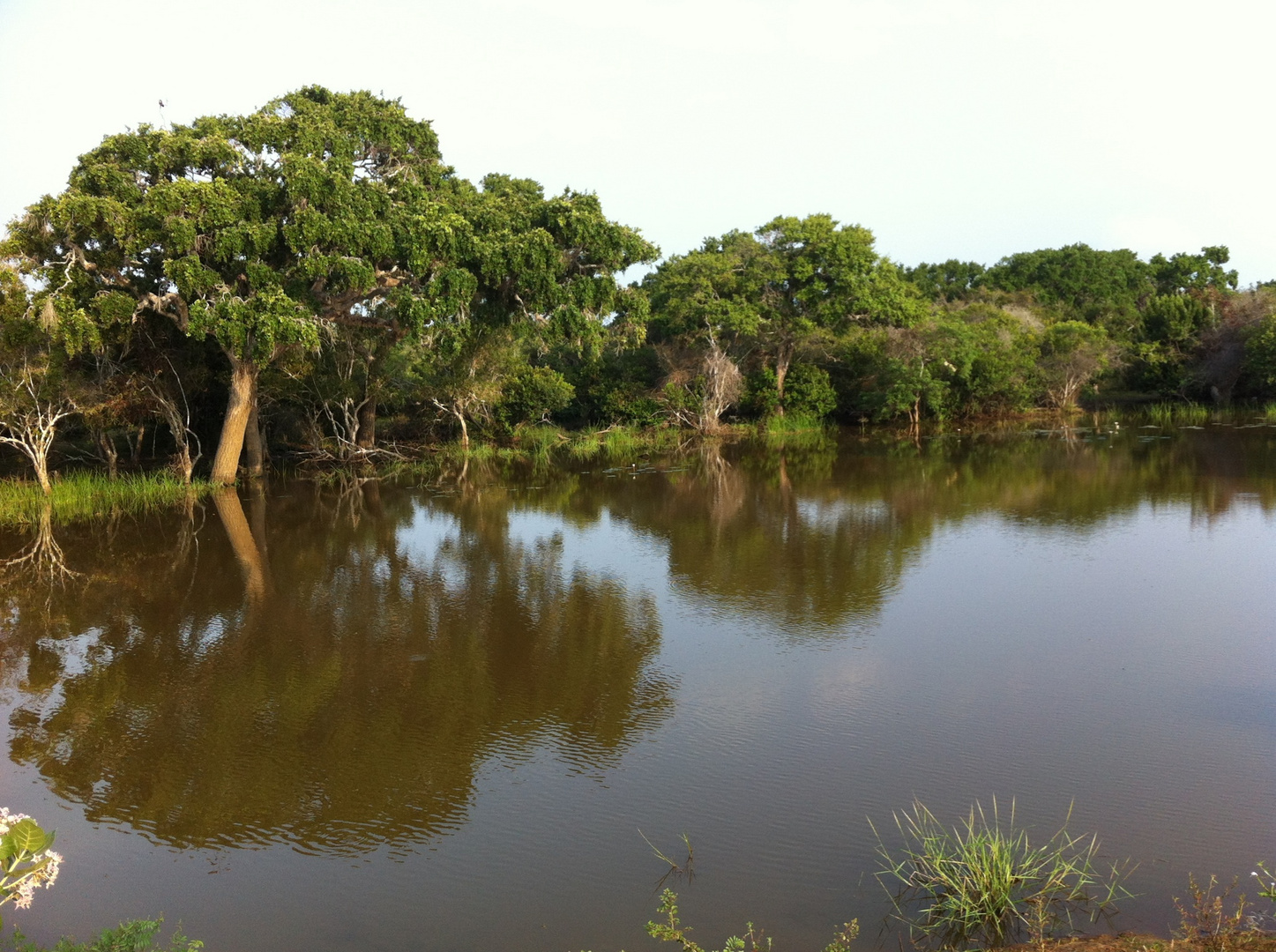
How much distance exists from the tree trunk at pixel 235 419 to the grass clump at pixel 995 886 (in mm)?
17421

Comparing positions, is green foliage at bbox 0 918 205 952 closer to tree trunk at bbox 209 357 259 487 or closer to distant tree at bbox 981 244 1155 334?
tree trunk at bbox 209 357 259 487

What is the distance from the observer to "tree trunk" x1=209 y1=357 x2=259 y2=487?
19250 mm

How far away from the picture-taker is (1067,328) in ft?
103

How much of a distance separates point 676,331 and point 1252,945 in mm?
26442

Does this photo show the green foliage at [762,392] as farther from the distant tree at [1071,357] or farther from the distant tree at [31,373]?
the distant tree at [31,373]

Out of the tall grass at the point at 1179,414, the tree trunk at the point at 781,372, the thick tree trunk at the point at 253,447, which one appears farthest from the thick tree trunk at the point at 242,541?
the tall grass at the point at 1179,414

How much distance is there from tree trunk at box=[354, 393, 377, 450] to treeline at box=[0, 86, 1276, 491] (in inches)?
5.1

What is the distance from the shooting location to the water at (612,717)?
16.2 feet

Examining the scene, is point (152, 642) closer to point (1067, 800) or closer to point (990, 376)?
point (1067, 800)

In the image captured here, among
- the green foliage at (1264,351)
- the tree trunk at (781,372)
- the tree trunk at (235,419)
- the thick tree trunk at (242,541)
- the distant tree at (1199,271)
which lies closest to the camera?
the thick tree trunk at (242,541)

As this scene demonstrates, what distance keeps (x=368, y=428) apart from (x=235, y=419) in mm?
4858

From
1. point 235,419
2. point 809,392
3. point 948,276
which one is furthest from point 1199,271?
point 235,419

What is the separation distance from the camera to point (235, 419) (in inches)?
772

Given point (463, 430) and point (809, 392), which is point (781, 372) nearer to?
point (809, 392)
